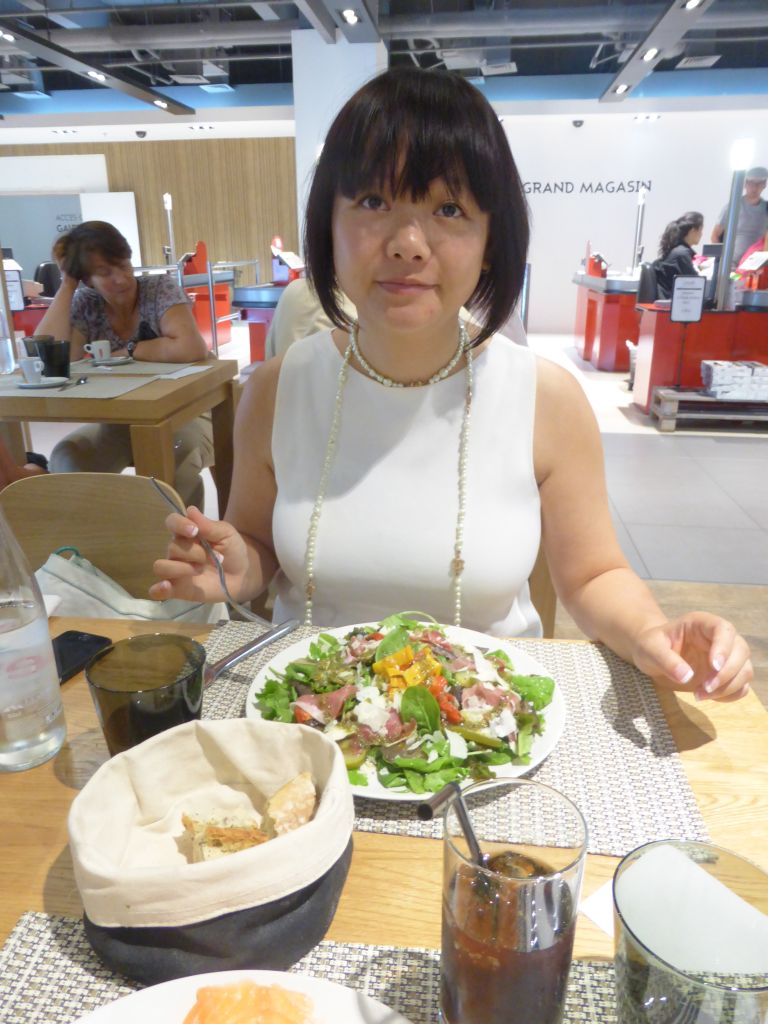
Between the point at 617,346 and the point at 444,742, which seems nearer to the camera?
the point at 444,742

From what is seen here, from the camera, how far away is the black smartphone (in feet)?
3.18

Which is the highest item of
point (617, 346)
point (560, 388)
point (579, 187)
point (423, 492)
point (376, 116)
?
point (579, 187)

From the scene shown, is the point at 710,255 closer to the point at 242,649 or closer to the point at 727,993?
the point at 242,649

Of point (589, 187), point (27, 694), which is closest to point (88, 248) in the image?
point (27, 694)

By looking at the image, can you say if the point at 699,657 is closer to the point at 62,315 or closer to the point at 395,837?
the point at 395,837

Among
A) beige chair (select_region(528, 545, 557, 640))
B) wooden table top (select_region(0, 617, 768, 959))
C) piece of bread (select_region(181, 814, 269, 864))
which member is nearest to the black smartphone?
wooden table top (select_region(0, 617, 768, 959))

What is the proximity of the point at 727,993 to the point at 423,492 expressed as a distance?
0.89 m

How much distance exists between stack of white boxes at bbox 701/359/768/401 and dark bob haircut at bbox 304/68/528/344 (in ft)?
16.5

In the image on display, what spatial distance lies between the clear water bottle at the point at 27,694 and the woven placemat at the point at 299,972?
234 mm

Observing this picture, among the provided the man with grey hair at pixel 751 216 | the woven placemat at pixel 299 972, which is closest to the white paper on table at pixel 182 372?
the woven placemat at pixel 299 972

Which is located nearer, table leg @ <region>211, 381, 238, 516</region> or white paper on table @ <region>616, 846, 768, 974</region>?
white paper on table @ <region>616, 846, 768, 974</region>

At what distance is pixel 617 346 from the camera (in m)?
8.23

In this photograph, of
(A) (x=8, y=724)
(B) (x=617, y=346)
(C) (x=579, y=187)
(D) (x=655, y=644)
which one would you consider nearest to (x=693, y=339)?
→ (B) (x=617, y=346)

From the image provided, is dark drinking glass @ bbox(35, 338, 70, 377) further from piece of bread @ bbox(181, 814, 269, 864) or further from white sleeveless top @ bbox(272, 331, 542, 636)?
piece of bread @ bbox(181, 814, 269, 864)
